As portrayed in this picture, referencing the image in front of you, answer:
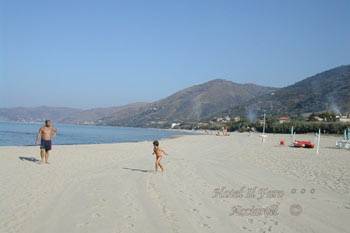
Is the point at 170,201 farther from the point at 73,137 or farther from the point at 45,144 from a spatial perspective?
the point at 73,137

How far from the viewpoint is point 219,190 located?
32.0ft

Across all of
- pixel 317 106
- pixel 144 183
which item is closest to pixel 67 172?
pixel 144 183

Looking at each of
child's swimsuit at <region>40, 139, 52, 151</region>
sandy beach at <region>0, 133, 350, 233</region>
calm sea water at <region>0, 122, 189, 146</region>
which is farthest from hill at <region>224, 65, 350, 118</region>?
sandy beach at <region>0, 133, 350, 233</region>

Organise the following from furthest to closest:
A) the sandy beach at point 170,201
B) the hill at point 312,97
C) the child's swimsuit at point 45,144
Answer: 1. the hill at point 312,97
2. the child's swimsuit at point 45,144
3. the sandy beach at point 170,201

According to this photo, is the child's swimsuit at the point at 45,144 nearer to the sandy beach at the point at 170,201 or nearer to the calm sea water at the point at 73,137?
the sandy beach at the point at 170,201

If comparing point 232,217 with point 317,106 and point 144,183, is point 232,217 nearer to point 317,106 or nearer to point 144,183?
point 144,183

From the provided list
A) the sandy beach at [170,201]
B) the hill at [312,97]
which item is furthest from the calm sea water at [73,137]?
the hill at [312,97]

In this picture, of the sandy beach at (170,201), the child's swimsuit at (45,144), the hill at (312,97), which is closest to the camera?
the sandy beach at (170,201)

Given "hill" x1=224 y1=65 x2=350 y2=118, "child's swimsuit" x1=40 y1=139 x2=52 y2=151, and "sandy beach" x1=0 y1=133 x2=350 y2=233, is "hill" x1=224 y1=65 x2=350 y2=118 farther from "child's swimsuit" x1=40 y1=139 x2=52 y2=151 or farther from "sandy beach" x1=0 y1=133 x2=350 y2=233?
"sandy beach" x1=0 y1=133 x2=350 y2=233

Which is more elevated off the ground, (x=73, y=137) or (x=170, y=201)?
(x=170, y=201)

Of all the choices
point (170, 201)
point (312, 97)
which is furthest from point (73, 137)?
point (312, 97)

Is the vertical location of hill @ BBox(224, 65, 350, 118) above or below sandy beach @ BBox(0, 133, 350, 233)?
above

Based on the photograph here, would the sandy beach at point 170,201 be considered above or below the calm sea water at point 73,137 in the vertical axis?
above

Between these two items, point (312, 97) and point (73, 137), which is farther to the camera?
point (312, 97)
